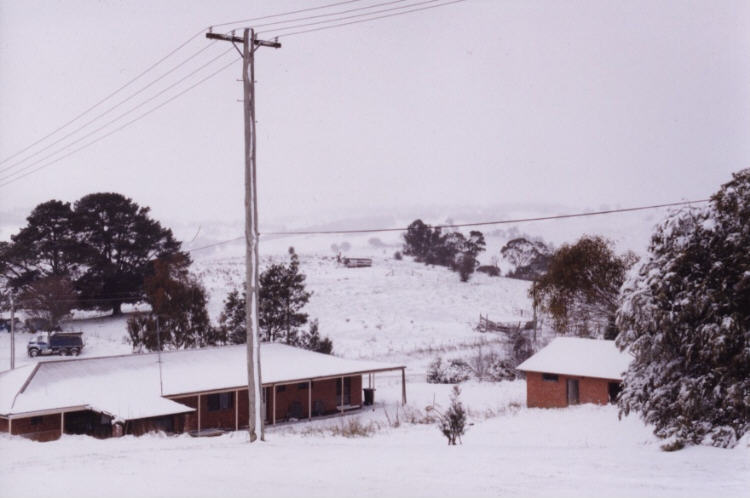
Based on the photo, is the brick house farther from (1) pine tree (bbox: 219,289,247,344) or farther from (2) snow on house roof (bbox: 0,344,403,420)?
(1) pine tree (bbox: 219,289,247,344)

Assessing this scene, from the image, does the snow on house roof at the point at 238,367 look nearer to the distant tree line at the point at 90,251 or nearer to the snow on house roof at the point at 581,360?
the snow on house roof at the point at 581,360

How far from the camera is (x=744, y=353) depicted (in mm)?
16438

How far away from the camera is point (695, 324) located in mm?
17953

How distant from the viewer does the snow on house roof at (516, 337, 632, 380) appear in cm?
3209

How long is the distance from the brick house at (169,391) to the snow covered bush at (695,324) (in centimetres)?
1736

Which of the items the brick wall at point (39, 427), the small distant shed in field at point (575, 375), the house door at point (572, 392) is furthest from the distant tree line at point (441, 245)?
the brick wall at point (39, 427)

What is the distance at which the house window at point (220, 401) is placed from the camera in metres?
30.9

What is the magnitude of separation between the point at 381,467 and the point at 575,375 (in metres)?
21.3

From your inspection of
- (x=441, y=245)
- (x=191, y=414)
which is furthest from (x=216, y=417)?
(x=441, y=245)

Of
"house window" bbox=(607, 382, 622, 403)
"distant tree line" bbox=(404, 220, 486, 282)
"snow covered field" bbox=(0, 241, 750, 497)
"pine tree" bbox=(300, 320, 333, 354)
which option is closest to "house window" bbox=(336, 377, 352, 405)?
"snow covered field" bbox=(0, 241, 750, 497)

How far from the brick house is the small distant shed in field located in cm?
695

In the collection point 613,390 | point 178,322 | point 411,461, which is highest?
point 178,322

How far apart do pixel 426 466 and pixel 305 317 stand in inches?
1342

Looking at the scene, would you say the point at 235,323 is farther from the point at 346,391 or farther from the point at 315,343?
the point at 346,391
